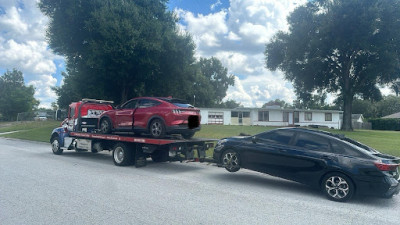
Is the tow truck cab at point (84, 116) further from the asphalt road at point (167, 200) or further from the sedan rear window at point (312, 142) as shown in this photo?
the sedan rear window at point (312, 142)

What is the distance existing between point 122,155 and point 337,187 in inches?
270

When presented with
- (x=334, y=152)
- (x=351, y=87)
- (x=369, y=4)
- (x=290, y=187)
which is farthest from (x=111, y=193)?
(x=351, y=87)

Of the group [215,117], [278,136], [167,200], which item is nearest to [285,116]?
[215,117]

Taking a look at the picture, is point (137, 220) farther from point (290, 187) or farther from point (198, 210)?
point (290, 187)

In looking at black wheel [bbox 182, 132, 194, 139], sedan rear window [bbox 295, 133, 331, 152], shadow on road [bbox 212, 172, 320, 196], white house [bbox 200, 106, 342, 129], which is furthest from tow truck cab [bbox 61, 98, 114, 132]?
white house [bbox 200, 106, 342, 129]

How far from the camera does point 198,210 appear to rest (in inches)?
220

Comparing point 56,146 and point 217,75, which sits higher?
point 217,75

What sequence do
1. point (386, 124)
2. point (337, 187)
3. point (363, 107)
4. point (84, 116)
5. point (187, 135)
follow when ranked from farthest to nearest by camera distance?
1. point (363, 107)
2. point (386, 124)
3. point (84, 116)
4. point (187, 135)
5. point (337, 187)

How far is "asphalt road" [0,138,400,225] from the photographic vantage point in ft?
17.0

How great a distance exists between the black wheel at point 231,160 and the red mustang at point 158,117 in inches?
74.3

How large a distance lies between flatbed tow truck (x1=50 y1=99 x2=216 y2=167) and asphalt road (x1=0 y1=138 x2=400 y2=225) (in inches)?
34.2

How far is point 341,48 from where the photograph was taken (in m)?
31.2

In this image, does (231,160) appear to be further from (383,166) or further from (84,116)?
(84,116)

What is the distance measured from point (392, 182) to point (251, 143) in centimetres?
328
